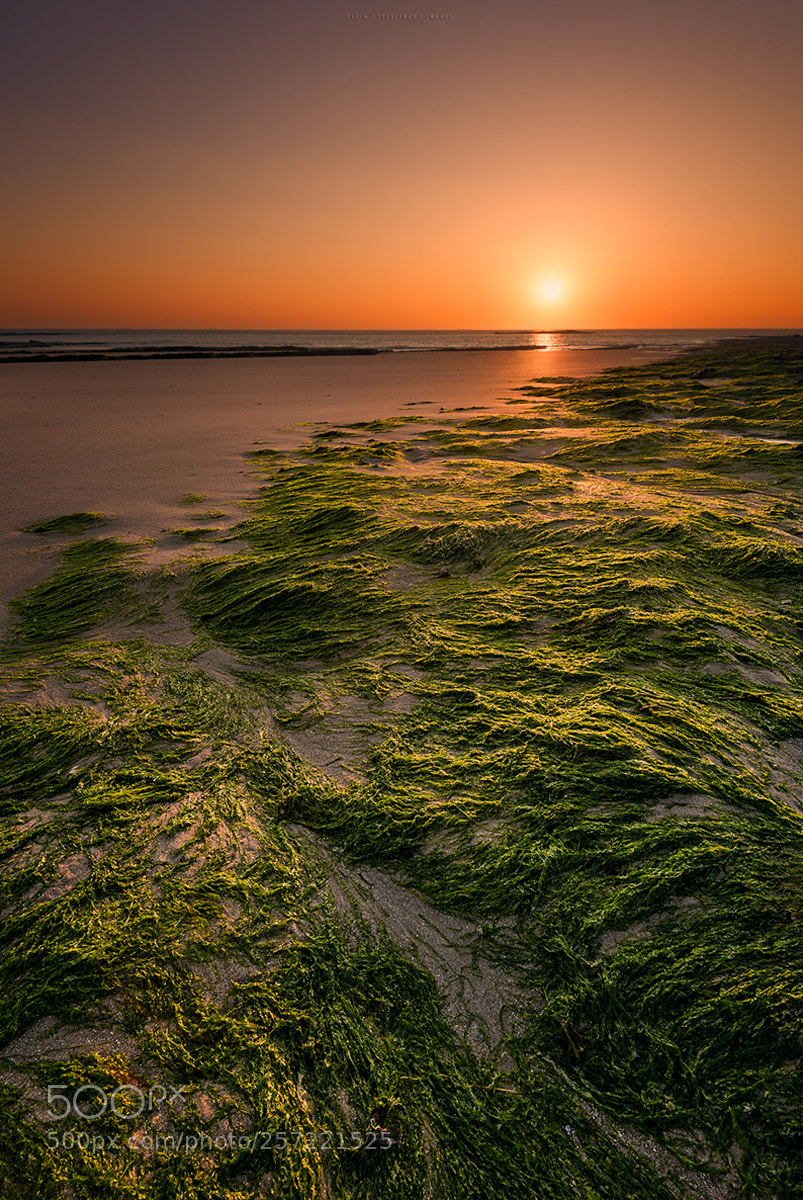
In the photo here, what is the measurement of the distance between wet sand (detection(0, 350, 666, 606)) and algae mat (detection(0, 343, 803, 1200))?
6.33ft

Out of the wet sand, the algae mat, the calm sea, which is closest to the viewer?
the algae mat

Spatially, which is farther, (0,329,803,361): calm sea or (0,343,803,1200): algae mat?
(0,329,803,361): calm sea

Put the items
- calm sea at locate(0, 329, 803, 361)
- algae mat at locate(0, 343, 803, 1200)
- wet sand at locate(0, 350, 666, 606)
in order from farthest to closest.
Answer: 1. calm sea at locate(0, 329, 803, 361)
2. wet sand at locate(0, 350, 666, 606)
3. algae mat at locate(0, 343, 803, 1200)

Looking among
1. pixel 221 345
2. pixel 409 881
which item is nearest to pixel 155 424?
pixel 409 881

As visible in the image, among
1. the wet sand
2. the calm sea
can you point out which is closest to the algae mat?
the wet sand

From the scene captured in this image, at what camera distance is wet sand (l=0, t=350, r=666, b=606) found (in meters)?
5.28

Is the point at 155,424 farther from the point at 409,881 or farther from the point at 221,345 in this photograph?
the point at 221,345

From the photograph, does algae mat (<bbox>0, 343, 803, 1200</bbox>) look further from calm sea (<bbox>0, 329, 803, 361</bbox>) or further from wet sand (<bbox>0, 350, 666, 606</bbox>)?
calm sea (<bbox>0, 329, 803, 361</bbox>)

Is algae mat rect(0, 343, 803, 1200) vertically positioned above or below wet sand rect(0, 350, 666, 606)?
below

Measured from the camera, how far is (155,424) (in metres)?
9.66

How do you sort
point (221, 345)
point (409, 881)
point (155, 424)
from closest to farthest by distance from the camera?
point (409, 881), point (155, 424), point (221, 345)

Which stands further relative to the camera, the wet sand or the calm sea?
the calm sea

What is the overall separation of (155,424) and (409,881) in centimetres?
1010

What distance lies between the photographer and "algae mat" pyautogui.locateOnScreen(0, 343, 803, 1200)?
1.14m
